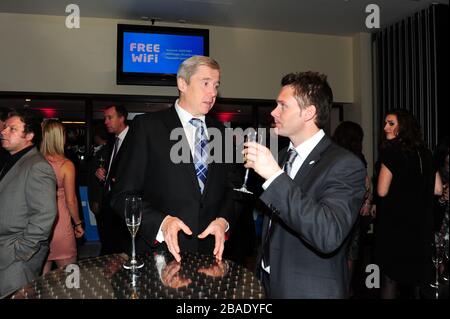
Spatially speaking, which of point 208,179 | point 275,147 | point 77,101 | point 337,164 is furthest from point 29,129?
point 77,101

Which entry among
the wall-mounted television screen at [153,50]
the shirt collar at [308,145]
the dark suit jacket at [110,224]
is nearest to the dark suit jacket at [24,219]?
the dark suit jacket at [110,224]

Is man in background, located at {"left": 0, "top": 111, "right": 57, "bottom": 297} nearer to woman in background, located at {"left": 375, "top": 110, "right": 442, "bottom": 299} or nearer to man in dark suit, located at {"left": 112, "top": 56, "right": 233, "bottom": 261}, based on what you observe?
man in dark suit, located at {"left": 112, "top": 56, "right": 233, "bottom": 261}

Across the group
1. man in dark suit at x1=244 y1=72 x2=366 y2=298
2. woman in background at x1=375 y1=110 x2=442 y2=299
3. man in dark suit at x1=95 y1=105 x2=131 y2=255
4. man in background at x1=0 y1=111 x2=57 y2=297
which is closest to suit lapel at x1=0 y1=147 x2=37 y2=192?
man in background at x1=0 y1=111 x2=57 y2=297

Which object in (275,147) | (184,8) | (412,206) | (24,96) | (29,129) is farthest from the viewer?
(24,96)

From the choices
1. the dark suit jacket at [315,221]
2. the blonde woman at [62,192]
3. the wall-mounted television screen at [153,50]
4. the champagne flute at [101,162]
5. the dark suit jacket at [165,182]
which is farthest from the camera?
the wall-mounted television screen at [153,50]

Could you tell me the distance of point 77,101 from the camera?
19.7ft

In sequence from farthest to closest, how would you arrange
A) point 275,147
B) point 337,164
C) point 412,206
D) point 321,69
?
point 321,69 → point 412,206 → point 275,147 → point 337,164

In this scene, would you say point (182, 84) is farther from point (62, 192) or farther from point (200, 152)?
point (62, 192)

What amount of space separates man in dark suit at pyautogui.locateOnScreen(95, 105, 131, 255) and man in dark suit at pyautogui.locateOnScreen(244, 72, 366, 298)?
2086mm

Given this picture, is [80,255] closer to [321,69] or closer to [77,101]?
[77,101]

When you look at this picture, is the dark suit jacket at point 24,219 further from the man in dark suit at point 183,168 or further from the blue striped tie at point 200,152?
the blue striped tie at point 200,152

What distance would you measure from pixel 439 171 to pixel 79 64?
546 cm

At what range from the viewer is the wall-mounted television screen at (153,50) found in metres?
5.43

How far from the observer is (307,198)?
4.24 ft
